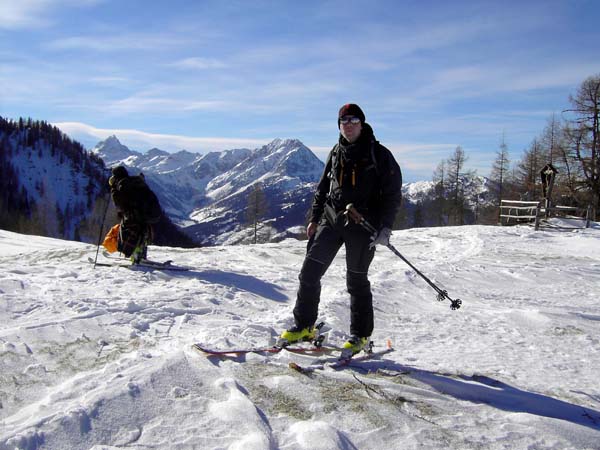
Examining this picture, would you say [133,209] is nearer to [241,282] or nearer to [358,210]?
[241,282]

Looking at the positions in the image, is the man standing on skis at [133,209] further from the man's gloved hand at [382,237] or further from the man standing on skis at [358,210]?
the man's gloved hand at [382,237]

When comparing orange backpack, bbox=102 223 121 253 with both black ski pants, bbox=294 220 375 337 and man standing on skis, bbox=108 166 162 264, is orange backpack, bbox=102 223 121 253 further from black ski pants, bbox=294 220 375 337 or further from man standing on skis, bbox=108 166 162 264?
black ski pants, bbox=294 220 375 337

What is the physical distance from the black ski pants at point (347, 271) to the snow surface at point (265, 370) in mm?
517

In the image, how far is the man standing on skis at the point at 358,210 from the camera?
4.47 meters

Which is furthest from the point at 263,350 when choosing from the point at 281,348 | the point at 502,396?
the point at 502,396

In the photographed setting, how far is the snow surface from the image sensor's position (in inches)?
117

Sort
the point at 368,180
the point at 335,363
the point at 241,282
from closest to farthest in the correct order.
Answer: the point at 335,363 → the point at 368,180 → the point at 241,282

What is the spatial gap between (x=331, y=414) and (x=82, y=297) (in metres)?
4.30

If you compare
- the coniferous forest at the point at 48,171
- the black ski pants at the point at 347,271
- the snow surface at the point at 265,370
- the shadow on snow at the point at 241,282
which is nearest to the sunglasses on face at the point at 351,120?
the black ski pants at the point at 347,271

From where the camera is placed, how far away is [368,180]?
4.48 metres

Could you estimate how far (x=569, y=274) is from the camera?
11.3 m

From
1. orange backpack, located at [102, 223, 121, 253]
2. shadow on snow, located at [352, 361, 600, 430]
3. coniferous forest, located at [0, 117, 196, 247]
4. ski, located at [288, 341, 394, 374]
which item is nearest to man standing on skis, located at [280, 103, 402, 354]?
ski, located at [288, 341, 394, 374]

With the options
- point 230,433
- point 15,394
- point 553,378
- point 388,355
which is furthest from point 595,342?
point 15,394

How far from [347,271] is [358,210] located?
0.64 meters
